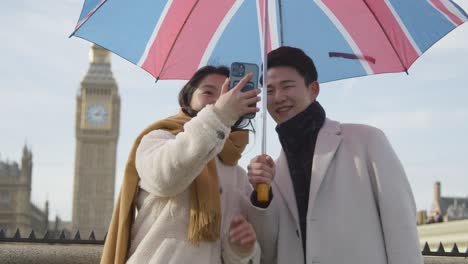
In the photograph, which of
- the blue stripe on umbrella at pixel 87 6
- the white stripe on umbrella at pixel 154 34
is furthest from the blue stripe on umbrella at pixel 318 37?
the blue stripe on umbrella at pixel 87 6

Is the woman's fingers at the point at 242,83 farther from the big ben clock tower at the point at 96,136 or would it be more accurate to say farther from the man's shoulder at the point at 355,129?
the big ben clock tower at the point at 96,136

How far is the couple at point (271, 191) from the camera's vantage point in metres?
2.34

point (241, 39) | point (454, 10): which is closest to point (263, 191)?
point (241, 39)

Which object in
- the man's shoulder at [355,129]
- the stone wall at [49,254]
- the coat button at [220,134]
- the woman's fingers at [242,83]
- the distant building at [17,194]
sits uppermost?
the distant building at [17,194]

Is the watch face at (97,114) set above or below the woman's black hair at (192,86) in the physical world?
above

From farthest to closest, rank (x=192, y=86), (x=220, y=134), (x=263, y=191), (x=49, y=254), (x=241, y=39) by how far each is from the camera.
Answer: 1. (x=49, y=254)
2. (x=241, y=39)
3. (x=192, y=86)
4. (x=263, y=191)
5. (x=220, y=134)

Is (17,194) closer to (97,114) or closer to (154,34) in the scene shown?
(97,114)

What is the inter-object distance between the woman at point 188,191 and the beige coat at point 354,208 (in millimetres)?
231

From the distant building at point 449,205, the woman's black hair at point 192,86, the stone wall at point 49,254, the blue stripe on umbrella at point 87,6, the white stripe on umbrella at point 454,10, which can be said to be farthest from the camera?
the distant building at point 449,205

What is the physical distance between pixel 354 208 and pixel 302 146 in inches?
11.1

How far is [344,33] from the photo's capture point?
311cm

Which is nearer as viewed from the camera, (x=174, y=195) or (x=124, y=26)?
(x=174, y=195)

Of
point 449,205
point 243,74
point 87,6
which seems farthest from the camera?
point 449,205

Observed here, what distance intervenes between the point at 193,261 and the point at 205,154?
1.08 feet
